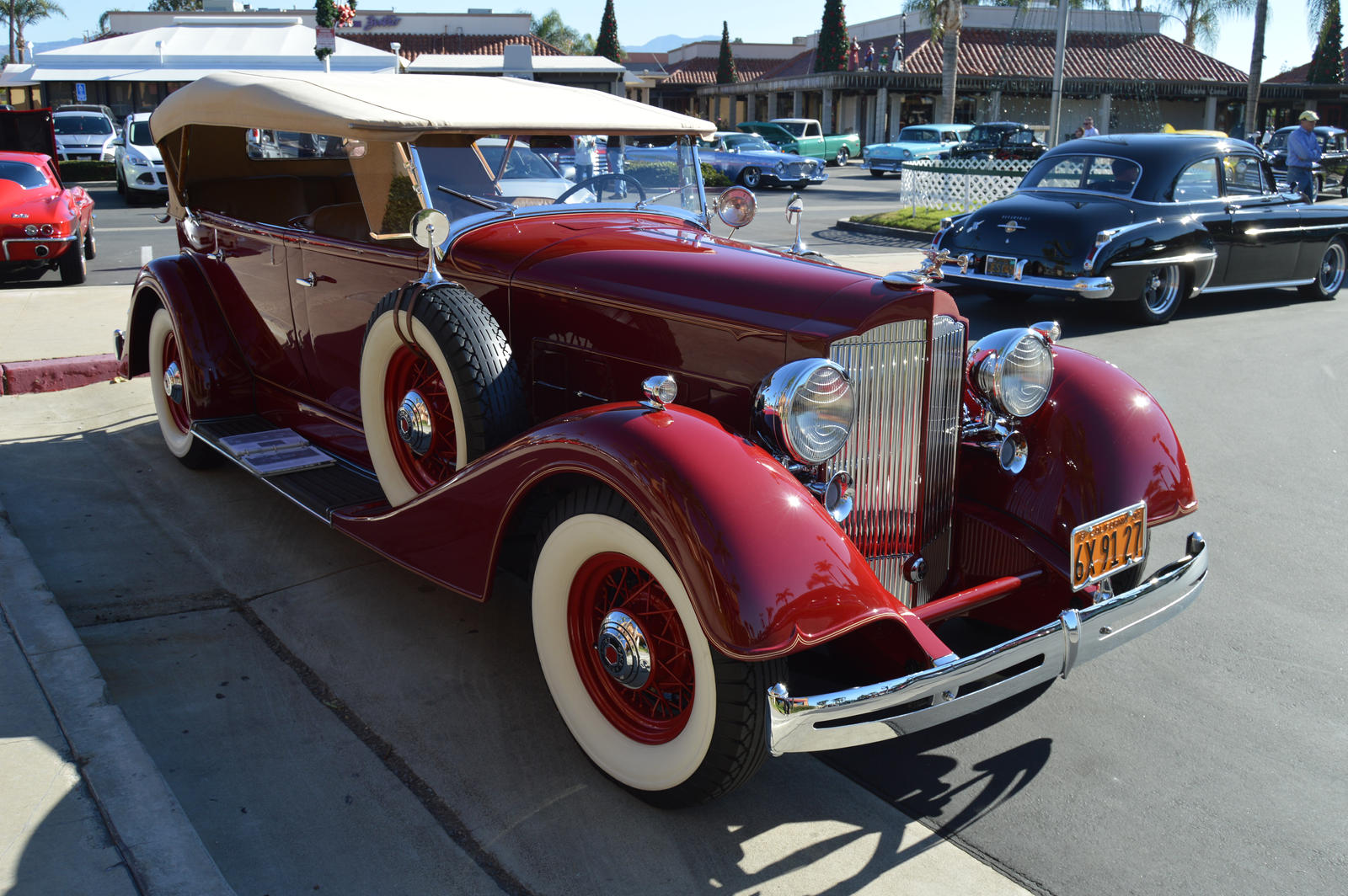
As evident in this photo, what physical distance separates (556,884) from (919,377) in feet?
5.51

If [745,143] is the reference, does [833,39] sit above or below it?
above

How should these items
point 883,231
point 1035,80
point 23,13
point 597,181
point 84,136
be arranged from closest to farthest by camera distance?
point 597,181 < point 883,231 < point 84,136 < point 1035,80 < point 23,13

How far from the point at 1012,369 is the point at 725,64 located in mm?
47929

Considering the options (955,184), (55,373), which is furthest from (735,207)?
(955,184)

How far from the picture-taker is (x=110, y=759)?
2.57 metres

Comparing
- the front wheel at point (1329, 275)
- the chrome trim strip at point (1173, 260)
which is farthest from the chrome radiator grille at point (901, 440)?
the front wheel at point (1329, 275)

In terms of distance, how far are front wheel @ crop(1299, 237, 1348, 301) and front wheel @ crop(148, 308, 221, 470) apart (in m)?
10.5

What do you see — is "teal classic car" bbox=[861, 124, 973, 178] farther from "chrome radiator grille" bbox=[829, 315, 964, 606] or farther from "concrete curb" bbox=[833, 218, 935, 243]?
"chrome radiator grille" bbox=[829, 315, 964, 606]

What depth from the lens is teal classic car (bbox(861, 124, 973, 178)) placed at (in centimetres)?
2817

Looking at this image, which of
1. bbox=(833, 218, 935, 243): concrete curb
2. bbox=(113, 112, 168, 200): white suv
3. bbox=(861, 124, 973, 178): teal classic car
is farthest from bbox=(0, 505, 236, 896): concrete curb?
bbox=(861, 124, 973, 178): teal classic car

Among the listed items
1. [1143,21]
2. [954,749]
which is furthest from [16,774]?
[1143,21]

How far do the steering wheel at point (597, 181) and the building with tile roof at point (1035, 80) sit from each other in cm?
3600

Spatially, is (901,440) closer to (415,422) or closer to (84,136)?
(415,422)

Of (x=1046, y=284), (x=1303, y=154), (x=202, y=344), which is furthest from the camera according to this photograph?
(x=1303, y=154)
